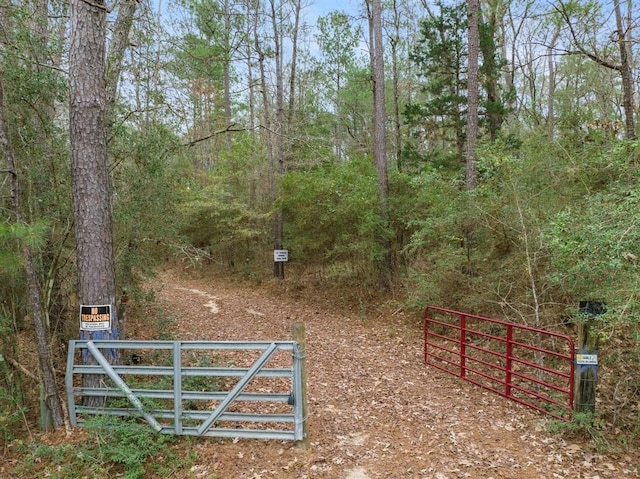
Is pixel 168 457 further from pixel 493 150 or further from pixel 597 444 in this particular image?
pixel 493 150

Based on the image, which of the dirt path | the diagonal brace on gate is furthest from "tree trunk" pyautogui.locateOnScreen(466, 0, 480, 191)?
the diagonal brace on gate

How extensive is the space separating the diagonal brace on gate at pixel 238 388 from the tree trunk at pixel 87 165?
1.49m

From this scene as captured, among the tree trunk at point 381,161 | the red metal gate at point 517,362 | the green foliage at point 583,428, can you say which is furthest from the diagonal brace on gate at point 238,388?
the tree trunk at point 381,161

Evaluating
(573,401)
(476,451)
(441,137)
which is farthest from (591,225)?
(441,137)

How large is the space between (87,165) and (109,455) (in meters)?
3.30

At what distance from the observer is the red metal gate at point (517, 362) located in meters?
4.83

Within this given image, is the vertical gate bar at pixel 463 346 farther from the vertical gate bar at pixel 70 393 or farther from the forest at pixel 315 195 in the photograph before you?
the vertical gate bar at pixel 70 393

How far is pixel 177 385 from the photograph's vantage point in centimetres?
437

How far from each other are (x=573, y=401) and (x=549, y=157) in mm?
4154

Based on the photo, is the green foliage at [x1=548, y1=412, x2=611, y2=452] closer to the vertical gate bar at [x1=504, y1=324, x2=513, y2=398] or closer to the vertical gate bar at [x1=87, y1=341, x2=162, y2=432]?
the vertical gate bar at [x1=504, y1=324, x2=513, y2=398]

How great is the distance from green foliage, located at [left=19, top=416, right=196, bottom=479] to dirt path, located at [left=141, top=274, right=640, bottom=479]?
0.40 meters


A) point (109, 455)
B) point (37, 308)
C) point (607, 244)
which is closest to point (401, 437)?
point (607, 244)

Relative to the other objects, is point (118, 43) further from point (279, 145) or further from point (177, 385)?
point (279, 145)

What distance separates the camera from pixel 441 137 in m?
14.4
